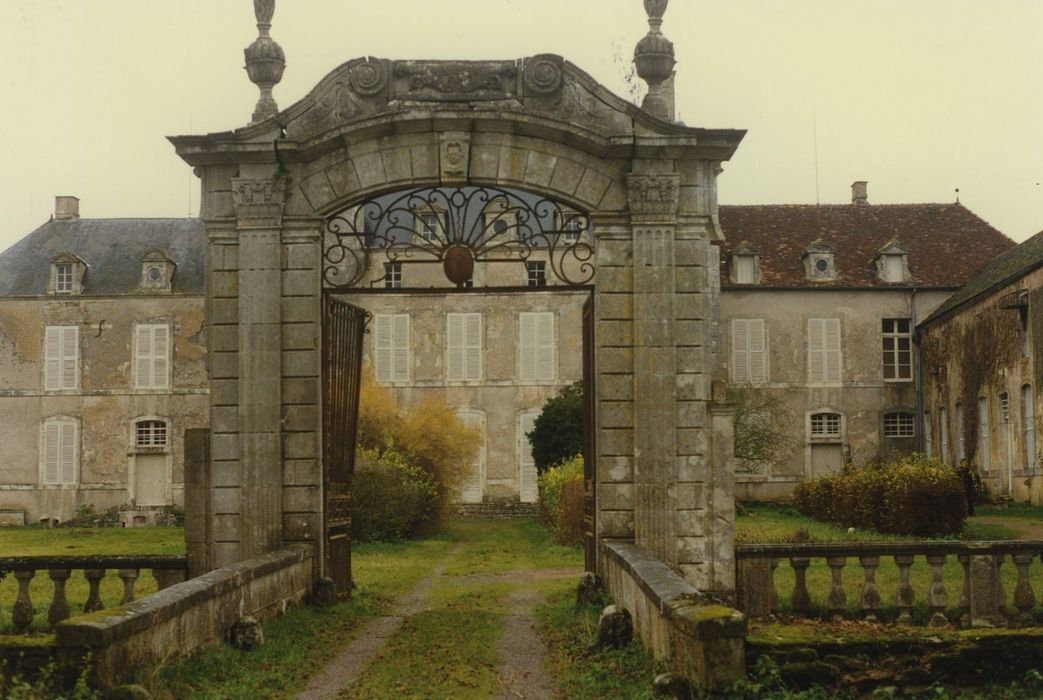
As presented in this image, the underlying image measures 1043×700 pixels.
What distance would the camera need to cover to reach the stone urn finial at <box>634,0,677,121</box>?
1121 centimetres

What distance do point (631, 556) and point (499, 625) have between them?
1910 mm

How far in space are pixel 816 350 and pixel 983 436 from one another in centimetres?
581

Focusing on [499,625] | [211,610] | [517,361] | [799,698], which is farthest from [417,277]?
[799,698]

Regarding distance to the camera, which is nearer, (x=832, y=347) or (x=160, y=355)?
(x=832, y=347)

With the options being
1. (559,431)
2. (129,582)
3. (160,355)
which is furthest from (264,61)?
(160,355)

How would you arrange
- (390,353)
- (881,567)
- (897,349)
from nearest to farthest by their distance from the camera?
(881,567), (390,353), (897,349)

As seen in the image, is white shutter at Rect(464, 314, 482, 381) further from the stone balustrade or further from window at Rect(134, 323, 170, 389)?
the stone balustrade

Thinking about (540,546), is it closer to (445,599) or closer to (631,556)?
(445,599)

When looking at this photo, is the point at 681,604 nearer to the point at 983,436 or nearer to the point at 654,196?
the point at 654,196

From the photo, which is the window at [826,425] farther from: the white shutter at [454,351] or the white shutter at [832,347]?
the white shutter at [454,351]

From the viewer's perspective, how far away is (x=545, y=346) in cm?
3306

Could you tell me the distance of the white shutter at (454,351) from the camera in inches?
1304

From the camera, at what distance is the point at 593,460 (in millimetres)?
11352

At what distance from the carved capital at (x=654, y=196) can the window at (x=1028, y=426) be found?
16.5 meters
